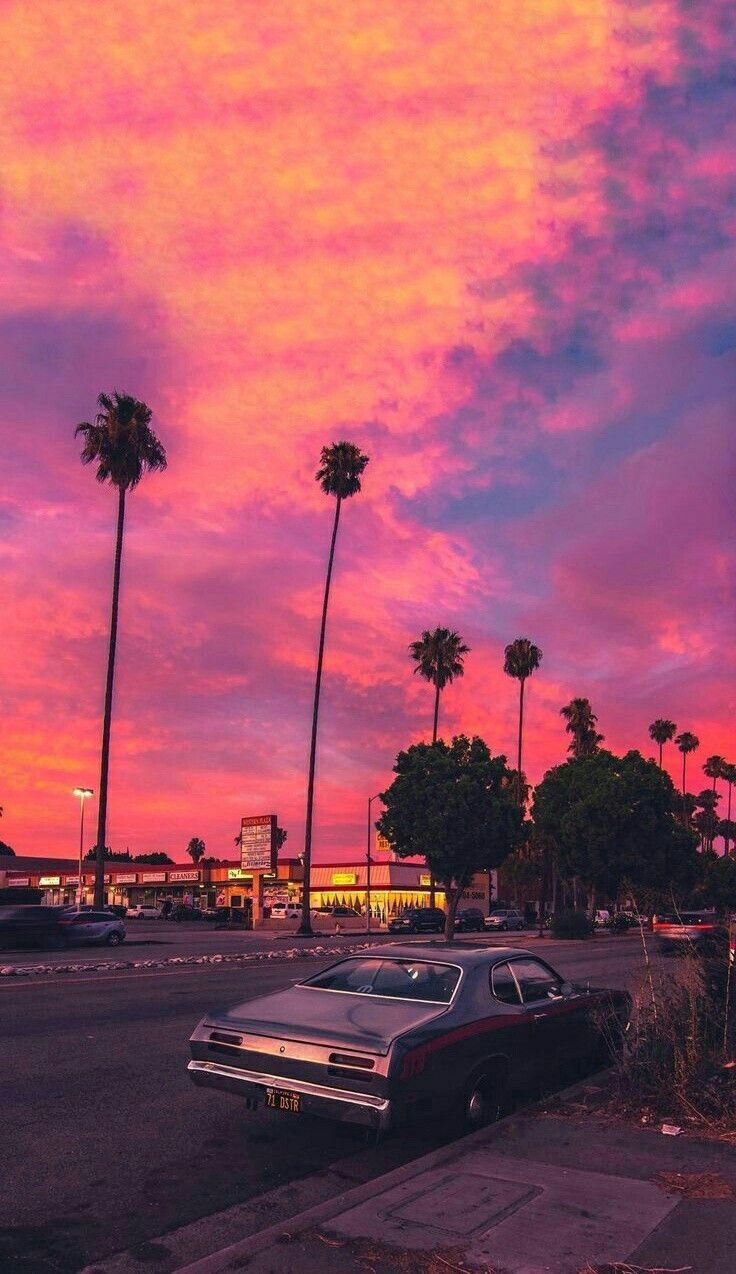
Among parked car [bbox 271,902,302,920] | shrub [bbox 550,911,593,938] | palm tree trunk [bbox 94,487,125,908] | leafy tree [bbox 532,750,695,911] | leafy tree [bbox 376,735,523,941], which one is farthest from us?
parked car [bbox 271,902,302,920]

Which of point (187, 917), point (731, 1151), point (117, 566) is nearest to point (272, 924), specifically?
point (187, 917)

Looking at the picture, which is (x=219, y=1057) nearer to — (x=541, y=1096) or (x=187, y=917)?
(x=541, y=1096)

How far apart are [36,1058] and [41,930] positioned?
25578mm

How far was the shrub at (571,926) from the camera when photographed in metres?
47.8

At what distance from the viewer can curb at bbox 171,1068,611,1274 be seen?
5.09 meters

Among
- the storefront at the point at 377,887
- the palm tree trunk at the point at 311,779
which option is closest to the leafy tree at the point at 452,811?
the palm tree trunk at the point at 311,779

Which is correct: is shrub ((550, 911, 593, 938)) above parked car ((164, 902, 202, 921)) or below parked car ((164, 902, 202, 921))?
above

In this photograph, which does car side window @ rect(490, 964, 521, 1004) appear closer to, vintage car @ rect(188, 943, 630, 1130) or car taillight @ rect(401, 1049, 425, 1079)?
vintage car @ rect(188, 943, 630, 1130)

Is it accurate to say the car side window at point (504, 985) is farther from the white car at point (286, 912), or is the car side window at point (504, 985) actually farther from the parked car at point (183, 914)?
the parked car at point (183, 914)

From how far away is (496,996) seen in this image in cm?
827

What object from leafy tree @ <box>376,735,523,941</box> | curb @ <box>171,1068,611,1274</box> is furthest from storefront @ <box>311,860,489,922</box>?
curb @ <box>171,1068,611,1274</box>

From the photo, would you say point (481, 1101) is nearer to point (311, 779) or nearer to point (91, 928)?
point (91, 928)

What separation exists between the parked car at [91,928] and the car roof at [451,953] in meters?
29.8

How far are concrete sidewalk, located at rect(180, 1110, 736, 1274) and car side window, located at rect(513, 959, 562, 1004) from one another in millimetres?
1692
